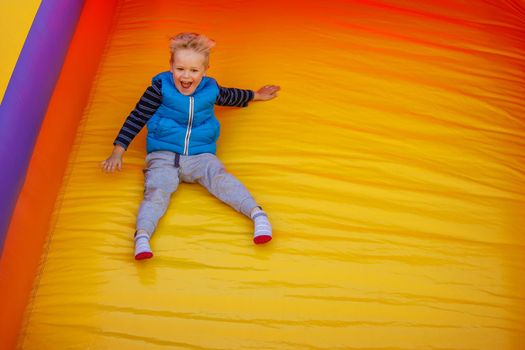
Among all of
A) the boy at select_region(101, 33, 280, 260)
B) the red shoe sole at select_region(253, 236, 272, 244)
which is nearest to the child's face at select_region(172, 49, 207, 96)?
the boy at select_region(101, 33, 280, 260)

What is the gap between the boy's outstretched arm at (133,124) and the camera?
155cm

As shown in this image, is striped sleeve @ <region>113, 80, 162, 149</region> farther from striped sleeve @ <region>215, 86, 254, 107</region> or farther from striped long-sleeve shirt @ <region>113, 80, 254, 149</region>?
striped sleeve @ <region>215, 86, 254, 107</region>

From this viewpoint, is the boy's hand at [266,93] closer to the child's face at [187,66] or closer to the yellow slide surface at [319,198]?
the yellow slide surface at [319,198]

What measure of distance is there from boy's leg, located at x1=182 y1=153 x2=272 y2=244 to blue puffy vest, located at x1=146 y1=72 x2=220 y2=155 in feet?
0.15

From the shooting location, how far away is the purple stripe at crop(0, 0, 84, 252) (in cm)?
134

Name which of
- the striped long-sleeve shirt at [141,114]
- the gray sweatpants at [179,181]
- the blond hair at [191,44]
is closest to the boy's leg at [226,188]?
the gray sweatpants at [179,181]

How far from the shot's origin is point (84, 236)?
1474 mm

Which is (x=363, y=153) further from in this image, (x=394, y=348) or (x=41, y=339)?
(x=41, y=339)

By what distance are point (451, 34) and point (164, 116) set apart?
44.0 inches

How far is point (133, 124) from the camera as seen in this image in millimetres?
1576

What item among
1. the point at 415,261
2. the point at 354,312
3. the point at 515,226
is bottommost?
the point at 354,312

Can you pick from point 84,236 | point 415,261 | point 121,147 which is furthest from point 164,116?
point 415,261

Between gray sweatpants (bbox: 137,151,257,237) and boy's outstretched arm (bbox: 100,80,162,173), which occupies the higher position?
boy's outstretched arm (bbox: 100,80,162,173)

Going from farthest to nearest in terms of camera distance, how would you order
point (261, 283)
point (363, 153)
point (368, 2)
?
point (368, 2) → point (363, 153) → point (261, 283)
